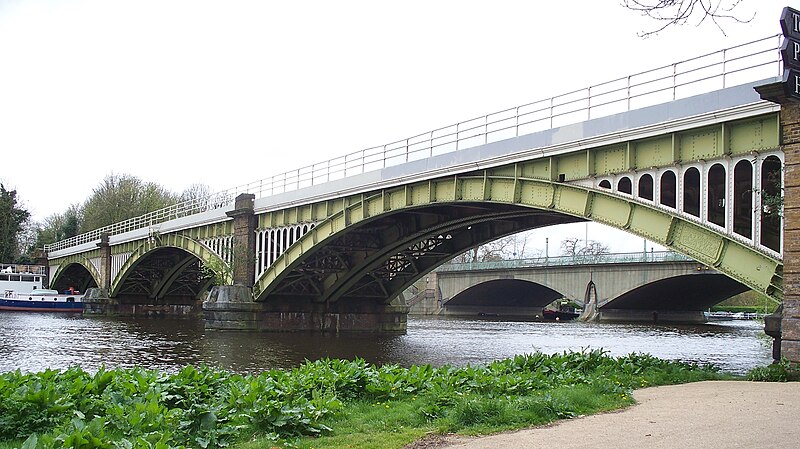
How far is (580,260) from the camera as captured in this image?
70.4 m

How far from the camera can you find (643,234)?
2012 centimetres

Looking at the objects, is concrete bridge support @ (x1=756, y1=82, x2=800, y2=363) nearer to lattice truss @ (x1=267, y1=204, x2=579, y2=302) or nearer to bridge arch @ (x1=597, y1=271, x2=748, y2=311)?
lattice truss @ (x1=267, y1=204, x2=579, y2=302)

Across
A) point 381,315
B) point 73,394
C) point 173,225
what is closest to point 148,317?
point 173,225

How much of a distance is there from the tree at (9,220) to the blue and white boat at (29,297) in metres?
14.7

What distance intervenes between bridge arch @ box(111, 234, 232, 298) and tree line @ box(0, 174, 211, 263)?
2301cm

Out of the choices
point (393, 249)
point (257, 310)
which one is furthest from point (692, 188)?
point (257, 310)

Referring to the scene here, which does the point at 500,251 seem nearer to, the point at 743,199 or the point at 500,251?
the point at 500,251

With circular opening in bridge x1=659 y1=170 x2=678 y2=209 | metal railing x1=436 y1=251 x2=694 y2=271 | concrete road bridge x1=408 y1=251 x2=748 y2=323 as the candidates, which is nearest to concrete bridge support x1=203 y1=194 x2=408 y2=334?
concrete road bridge x1=408 y1=251 x2=748 y2=323

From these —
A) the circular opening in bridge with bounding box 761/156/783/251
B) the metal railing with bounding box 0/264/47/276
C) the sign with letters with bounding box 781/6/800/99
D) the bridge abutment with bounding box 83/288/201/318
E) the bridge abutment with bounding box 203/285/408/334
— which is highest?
the sign with letters with bounding box 781/6/800/99

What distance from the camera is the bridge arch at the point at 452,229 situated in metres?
18.3

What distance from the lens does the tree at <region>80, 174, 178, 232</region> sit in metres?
89.9

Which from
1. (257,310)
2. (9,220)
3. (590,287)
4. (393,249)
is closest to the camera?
(393,249)

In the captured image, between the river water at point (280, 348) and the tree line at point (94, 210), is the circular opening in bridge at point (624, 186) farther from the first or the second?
the tree line at point (94, 210)

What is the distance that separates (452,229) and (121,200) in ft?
216
